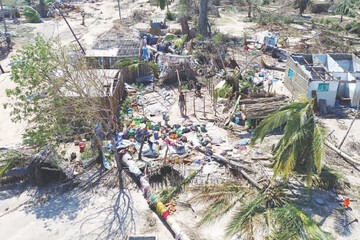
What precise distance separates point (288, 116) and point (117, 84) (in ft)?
30.5

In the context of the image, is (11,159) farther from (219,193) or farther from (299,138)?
(299,138)

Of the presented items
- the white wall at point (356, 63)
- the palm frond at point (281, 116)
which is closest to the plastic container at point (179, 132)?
the palm frond at point (281, 116)

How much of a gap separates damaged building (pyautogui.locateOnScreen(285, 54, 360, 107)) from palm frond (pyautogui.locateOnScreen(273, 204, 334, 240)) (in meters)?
7.40

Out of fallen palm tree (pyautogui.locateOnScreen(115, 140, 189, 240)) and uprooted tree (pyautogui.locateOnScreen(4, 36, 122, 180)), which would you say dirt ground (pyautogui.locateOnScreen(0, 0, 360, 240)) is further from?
uprooted tree (pyautogui.locateOnScreen(4, 36, 122, 180))

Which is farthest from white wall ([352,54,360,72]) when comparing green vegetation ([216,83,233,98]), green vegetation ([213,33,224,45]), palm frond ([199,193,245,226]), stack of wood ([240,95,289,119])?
palm frond ([199,193,245,226])

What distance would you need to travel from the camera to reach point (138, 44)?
20.4m

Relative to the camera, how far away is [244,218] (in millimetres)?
8945

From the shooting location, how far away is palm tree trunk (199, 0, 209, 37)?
26.0 metres

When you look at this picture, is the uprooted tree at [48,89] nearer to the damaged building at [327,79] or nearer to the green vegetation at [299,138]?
the green vegetation at [299,138]

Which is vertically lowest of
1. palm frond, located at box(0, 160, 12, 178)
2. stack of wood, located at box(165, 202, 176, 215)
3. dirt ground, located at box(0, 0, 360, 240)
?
dirt ground, located at box(0, 0, 360, 240)

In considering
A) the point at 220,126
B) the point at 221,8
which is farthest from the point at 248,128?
the point at 221,8

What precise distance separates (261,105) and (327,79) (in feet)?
14.3

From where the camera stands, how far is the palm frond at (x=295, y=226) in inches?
308

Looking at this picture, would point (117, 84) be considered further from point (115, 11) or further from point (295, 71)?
point (115, 11)
